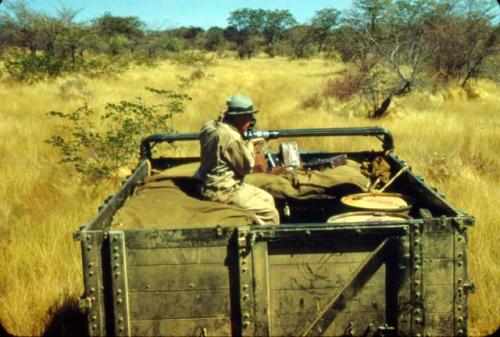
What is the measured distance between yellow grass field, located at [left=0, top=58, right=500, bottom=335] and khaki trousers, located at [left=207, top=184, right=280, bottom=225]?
5.17 ft

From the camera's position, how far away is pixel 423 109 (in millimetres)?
15406

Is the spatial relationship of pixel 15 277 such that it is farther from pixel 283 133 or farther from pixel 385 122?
pixel 385 122

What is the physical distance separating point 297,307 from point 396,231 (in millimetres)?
633

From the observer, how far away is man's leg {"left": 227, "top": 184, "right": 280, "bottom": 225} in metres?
4.39

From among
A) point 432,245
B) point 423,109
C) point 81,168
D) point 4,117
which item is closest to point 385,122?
point 423,109

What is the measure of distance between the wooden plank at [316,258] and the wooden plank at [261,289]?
2.2 inches

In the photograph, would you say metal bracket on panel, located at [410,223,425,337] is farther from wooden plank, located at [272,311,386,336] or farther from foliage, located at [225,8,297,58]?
foliage, located at [225,8,297,58]

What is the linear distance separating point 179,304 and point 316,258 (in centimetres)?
73

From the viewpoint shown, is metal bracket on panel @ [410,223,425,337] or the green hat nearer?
metal bracket on panel @ [410,223,425,337]

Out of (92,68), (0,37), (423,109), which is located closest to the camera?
(423,109)

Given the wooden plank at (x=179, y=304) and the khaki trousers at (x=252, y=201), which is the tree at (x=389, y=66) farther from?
the wooden plank at (x=179, y=304)

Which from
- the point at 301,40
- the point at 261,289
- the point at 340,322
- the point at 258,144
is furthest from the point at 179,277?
the point at 301,40

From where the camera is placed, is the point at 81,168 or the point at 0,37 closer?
the point at 81,168

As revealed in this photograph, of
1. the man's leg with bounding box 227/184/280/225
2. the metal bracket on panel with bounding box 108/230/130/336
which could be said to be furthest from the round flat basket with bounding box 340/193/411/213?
the metal bracket on panel with bounding box 108/230/130/336
